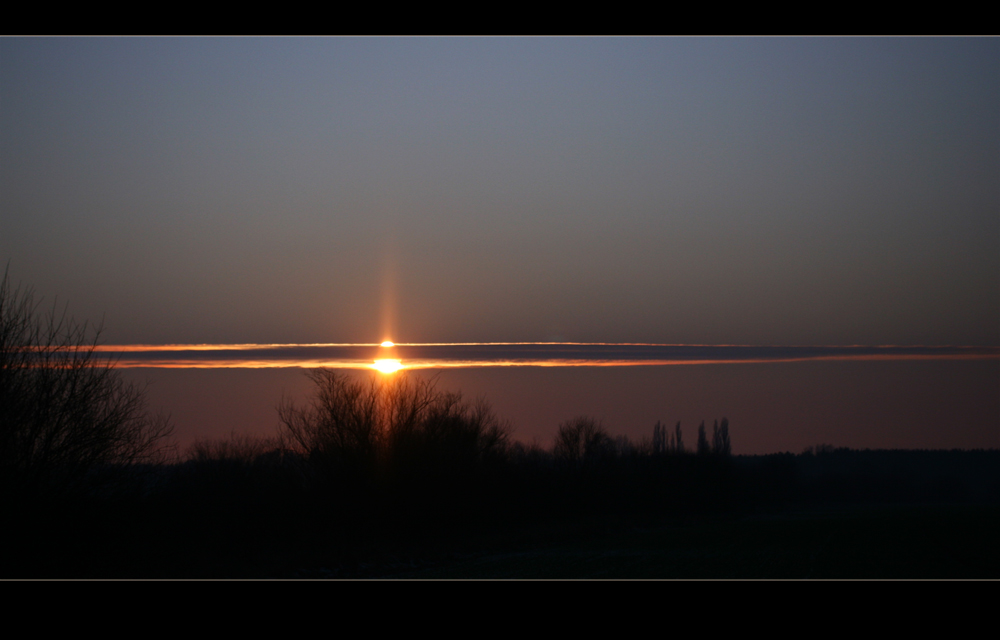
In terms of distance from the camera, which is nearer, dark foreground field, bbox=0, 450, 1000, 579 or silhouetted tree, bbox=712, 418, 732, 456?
dark foreground field, bbox=0, 450, 1000, 579

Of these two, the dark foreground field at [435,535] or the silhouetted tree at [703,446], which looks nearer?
the dark foreground field at [435,535]

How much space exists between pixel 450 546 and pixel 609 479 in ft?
127

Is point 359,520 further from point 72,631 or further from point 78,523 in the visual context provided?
point 72,631

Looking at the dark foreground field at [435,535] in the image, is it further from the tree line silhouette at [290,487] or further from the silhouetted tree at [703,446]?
the silhouetted tree at [703,446]

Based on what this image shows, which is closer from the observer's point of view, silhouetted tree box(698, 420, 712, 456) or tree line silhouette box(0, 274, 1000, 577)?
tree line silhouette box(0, 274, 1000, 577)

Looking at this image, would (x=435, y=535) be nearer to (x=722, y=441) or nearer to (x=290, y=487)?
(x=290, y=487)

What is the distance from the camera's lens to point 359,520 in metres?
37.3

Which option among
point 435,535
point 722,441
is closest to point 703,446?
point 722,441

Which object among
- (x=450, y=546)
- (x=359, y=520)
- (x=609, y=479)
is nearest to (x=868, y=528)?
(x=609, y=479)

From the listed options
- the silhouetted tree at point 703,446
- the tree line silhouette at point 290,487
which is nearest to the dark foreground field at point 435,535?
the tree line silhouette at point 290,487

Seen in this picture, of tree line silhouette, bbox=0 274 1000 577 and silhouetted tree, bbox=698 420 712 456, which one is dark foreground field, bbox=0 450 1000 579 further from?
silhouetted tree, bbox=698 420 712 456

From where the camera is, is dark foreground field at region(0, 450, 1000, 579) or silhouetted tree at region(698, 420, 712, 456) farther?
silhouetted tree at region(698, 420, 712, 456)

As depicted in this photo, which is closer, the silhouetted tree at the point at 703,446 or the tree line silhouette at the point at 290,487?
the tree line silhouette at the point at 290,487

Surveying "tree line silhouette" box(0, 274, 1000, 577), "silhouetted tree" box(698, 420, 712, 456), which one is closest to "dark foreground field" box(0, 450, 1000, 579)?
"tree line silhouette" box(0, 274, 1000, 577)
